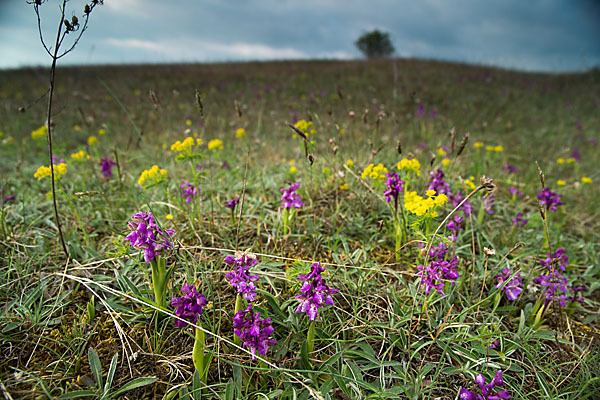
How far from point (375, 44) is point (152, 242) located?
39422 millimetres

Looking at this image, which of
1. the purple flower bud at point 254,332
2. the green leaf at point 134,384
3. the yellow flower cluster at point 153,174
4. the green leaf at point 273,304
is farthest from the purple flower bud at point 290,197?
the green leaf at point 134,384

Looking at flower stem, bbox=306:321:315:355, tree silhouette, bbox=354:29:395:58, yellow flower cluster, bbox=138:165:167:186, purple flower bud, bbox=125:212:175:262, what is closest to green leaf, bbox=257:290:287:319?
flower stem, bbox=306:321:315:355

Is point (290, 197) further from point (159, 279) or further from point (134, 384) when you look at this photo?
point (134, 384)

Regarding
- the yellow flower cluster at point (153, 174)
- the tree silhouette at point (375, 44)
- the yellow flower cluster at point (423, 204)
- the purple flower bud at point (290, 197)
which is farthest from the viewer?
Answer: the tree silhouette at point (375, 44)

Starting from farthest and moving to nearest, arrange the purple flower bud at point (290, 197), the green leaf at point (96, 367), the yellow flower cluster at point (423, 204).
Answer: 1. the purple flower bud at point (290, 197)
2. the yellow flower cluster at point (423, 204)
3. the green leaf at point (96, 367)

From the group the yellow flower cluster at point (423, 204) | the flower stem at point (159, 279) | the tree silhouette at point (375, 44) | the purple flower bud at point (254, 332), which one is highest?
the tree silhouette at point (375, 44)

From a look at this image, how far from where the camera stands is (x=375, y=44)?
115ft

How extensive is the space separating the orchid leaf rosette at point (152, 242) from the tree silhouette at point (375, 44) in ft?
125

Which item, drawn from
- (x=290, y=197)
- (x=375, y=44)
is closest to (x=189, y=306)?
(x=290, y=197)

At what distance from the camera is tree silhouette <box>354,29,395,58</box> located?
114 ft

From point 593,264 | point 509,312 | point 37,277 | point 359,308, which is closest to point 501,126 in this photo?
point 593,264

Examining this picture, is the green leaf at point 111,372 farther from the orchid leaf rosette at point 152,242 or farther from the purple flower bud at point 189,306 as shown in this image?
the purple flower bud at point 189,306

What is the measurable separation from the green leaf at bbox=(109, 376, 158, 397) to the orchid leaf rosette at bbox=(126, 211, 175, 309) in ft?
1.14

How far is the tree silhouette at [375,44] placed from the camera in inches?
1366
